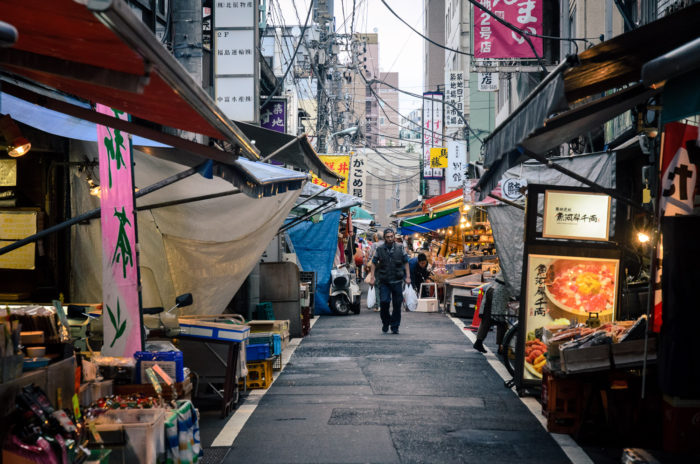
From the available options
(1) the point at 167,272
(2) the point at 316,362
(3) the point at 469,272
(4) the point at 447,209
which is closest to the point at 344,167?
(4) the point at 447,209

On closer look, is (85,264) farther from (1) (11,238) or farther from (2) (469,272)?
(2) (469,272)

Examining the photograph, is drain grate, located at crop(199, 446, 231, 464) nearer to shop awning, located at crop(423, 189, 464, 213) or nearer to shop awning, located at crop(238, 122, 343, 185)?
shop awning, located at crop(238, 122, 343, 185)

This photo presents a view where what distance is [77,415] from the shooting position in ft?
17.9

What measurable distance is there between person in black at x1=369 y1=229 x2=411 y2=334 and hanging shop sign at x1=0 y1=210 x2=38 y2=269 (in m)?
8.40

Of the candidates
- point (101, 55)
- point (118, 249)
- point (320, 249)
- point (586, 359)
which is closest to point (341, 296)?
point (320, 249)

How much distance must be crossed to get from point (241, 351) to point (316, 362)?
3685 millimetres

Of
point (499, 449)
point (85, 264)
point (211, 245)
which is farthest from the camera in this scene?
point (211, 245)

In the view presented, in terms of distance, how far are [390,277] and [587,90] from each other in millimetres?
10444

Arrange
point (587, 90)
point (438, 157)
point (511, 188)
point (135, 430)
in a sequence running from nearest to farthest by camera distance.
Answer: point (135, 430)
point (587, 90)
point (511, 188)
point (438, 157)

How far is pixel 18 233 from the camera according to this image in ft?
30.9

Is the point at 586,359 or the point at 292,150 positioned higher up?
the point at 292,150

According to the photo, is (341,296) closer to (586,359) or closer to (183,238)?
(183,238)

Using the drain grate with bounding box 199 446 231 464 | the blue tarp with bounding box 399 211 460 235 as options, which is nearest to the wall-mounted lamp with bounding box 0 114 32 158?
the drain grate with bounding box 199 446 231 464

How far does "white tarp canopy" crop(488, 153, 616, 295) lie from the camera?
35.6 ft
